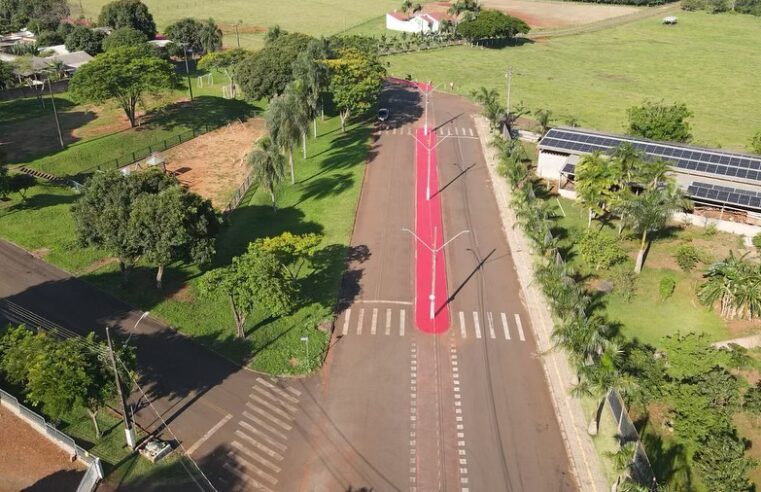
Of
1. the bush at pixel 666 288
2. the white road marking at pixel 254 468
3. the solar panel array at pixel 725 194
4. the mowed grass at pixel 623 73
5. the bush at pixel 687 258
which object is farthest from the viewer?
the mowed grass at pixel 623 73

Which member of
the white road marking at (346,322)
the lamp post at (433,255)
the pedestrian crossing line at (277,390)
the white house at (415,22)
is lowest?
the pedestrian crossing line at (277,390)

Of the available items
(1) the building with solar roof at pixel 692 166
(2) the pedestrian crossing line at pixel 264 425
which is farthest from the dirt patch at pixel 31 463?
(1) the building with solar roof at pixel 692 166

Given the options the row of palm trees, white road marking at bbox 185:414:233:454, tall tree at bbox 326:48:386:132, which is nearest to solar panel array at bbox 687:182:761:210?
the row of palm trees

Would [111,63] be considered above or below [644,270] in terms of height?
above

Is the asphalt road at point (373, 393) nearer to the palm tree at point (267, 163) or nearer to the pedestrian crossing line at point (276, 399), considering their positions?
the pedestrian crossing line at point (276, 399)

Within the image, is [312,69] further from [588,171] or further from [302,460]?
[302,460]

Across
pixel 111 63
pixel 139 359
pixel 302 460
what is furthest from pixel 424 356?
pixel 111 63
